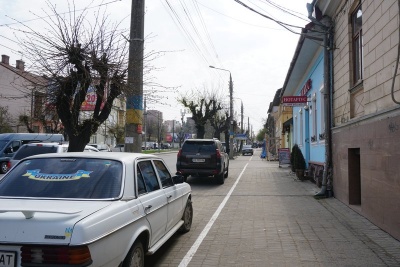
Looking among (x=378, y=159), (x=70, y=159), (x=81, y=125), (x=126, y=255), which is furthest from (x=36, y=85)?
(x=378, y=159)

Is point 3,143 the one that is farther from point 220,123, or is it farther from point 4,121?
point 220,123

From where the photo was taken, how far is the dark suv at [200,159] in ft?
50.9

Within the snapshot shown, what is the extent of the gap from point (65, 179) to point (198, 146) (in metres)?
11.5

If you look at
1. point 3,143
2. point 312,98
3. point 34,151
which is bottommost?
point 34,151

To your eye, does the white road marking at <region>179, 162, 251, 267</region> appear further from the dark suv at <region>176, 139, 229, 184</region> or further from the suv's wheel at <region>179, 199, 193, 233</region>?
the dark suv at <region>176, 139, 229, 184</region>

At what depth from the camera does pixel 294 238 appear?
685 cm

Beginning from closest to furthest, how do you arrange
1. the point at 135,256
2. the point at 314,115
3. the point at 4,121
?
the point at 135,256
the point at 314,115
the point at 4,121

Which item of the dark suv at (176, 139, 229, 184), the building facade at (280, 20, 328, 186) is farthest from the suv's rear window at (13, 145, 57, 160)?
the building facade at (280, 20, 328, 186)

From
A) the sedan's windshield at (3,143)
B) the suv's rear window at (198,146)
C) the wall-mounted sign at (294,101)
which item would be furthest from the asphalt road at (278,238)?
the sedan's windshield at (3,143)

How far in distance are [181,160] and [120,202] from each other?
11.6 metres

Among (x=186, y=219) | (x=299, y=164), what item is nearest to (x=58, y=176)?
(x=186, y=219)

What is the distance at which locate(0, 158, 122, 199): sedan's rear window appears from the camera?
425cm

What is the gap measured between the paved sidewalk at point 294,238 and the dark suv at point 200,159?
4.56 metres

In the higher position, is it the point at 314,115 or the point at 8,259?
the point at 314,115
